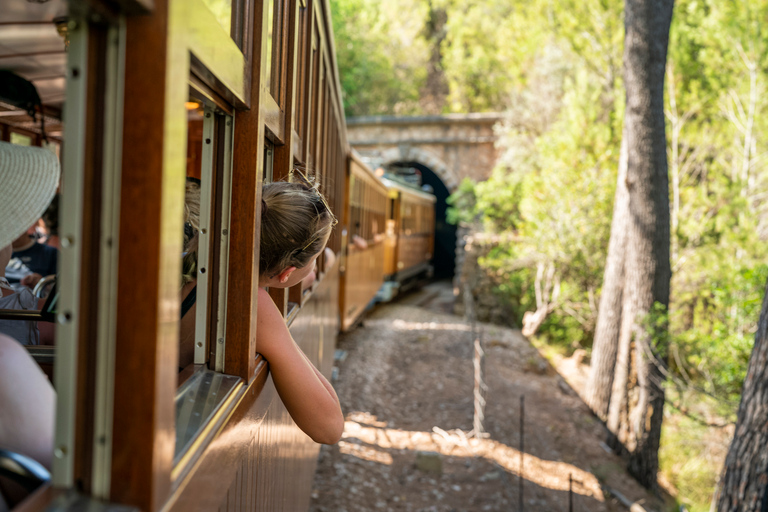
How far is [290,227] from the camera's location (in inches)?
68.7

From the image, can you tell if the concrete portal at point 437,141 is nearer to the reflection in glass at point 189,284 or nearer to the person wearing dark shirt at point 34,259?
the person wearing dark shirt at point 34,259

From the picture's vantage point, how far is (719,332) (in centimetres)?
653

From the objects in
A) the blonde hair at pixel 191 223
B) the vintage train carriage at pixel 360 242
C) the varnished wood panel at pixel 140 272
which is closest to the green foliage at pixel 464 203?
the vintage train carriage at pixel 360 242

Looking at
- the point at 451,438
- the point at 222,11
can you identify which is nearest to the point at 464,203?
the point at 451,438

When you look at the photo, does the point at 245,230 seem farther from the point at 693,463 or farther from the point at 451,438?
the point at 693,463

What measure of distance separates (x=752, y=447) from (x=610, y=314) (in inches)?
187

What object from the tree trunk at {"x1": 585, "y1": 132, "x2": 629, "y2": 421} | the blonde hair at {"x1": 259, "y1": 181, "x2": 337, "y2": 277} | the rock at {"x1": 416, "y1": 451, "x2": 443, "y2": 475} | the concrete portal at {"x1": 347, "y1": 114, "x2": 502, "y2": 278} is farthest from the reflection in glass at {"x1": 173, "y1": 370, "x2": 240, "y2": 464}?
the concrete portal at {"x1": 347, "y1": 114, "x2": 502, "y2": 278}

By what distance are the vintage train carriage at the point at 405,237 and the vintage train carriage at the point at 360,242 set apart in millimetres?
1594

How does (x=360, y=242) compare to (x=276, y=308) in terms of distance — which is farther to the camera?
(x=360, y=242)

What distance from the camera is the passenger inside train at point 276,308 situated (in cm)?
171

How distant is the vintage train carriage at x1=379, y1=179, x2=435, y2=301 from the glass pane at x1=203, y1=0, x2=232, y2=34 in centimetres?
1277

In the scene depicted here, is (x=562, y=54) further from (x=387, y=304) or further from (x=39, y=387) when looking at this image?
(x=39, y=387)

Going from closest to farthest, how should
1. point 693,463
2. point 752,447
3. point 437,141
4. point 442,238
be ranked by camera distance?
point 752,447, point 693,463, point 437,141, point 442,238

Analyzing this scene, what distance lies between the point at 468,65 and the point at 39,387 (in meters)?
26.7
